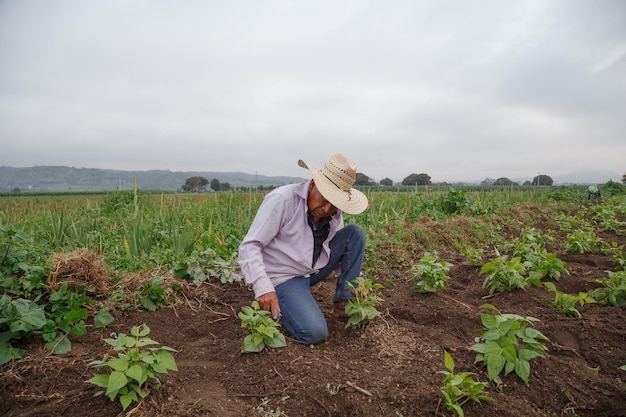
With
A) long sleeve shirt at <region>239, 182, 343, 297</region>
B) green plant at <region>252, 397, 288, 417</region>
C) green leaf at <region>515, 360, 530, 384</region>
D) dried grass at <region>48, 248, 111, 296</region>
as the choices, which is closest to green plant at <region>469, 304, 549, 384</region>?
green leaf at <region>515, 360, 530, 384</region>

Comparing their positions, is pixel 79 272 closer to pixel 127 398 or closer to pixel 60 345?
pixel 60 345

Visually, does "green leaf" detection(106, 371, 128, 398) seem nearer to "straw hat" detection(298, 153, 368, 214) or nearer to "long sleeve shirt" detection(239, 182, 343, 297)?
"long sleeve shirt" detection(239, 182, 343, 297)

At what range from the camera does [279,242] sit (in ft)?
9.05

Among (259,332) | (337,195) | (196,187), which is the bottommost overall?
(259,332)

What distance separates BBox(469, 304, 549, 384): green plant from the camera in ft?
6.43

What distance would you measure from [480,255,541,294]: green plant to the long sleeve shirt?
1338mm

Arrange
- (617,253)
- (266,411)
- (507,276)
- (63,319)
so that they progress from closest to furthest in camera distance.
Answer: (266,411) → (63,319) → (507,276) → (617,253)

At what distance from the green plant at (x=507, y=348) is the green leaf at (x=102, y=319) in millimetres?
2249

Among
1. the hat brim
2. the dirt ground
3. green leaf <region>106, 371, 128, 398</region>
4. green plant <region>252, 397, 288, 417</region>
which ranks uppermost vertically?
the hat brim

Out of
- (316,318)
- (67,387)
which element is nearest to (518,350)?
(316,318)

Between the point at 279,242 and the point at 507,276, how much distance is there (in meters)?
1.83

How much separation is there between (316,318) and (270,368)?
0.51m

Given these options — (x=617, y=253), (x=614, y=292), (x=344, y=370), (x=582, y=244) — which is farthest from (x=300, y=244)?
(x=582, y=244)

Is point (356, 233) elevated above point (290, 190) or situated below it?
below
